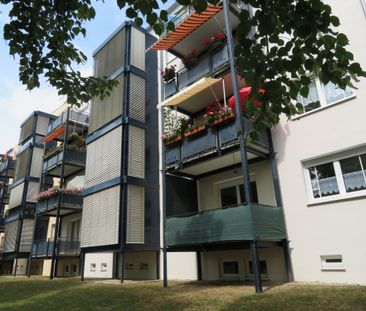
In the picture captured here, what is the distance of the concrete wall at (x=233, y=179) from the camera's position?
12.5 meters

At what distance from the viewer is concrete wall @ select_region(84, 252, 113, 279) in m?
18.8

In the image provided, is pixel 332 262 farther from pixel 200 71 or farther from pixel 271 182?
pixel 200 71

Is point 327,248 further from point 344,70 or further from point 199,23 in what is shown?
point 199,23

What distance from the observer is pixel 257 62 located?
375 centimetres

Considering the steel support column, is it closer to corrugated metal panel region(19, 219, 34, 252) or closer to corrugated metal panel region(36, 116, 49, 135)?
corrugated metal panel region(19, 219, 34, 252)

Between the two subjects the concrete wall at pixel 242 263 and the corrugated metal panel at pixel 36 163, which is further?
the corrugated metal panel at pixel 36 163

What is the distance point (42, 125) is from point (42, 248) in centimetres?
1312

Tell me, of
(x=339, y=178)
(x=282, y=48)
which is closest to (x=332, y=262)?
(x=339, y=178)

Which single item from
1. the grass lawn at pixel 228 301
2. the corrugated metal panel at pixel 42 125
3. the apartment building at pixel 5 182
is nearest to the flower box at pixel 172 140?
the grass lawn at pixel 228 301

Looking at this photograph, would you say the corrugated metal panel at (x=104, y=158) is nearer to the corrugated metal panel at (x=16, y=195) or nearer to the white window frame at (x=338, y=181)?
the white window frame at (x=338, y=181)

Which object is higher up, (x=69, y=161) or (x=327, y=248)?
(x=69, y=161)

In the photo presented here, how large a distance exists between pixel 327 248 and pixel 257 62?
8419 mm

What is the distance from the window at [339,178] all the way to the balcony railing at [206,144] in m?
2.07

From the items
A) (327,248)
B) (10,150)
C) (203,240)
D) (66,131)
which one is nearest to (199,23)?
(203,240)
